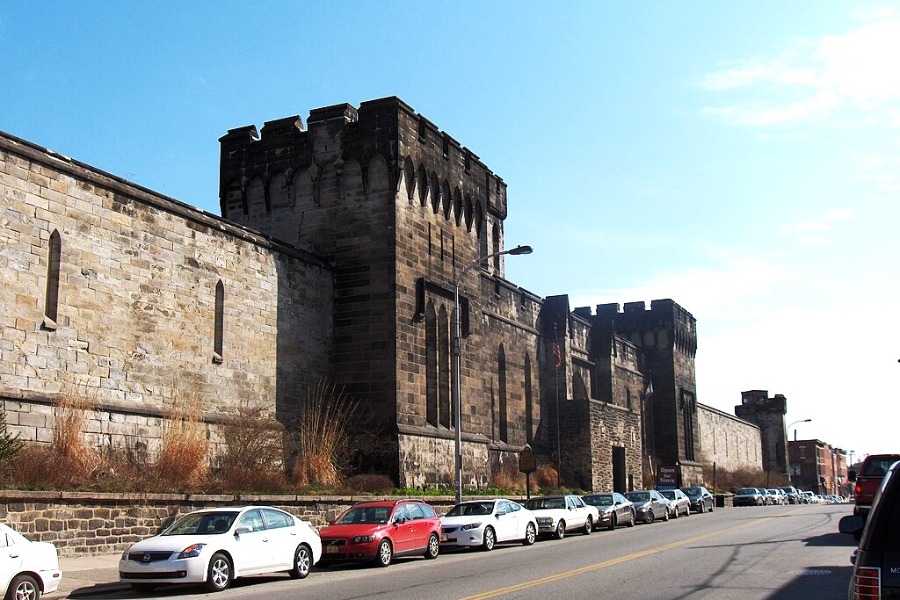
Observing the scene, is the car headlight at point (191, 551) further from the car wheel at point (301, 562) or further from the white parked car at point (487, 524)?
the white parked car at point (487, 524)

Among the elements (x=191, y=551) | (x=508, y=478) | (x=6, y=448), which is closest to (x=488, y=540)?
(x=191, y=551)

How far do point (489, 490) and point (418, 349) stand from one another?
6383 millimetres

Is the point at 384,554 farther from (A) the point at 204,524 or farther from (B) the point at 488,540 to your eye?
(B) the point at 488,540

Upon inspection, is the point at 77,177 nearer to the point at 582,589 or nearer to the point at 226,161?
the point at 226,161

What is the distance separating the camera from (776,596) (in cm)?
1349

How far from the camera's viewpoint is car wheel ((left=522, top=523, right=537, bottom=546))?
2602cm

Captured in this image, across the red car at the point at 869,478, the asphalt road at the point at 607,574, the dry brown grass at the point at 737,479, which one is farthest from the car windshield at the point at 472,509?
the dry brown grass at the point at 737,479

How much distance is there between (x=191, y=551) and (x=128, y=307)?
34.5ft

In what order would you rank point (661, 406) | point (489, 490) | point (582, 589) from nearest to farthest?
point (582, 589)
point (489, 490)
point (661, 406)

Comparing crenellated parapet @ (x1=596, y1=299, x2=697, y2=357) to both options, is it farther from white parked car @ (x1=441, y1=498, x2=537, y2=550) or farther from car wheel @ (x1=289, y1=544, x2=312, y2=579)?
car wheel @ (x1=289, y1=544, x2=312, y2=579)

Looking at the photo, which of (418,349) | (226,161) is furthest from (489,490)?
(226,161)

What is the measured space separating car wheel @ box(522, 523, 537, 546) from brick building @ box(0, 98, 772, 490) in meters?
6.04

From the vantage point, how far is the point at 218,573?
16.0 metres

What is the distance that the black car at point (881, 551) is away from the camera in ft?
20.8
